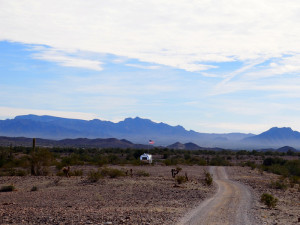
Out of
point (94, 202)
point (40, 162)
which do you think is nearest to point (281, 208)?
point (94, 202)

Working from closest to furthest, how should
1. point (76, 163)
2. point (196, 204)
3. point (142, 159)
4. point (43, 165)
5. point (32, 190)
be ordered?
point (196, 204) < point (32, 190) < point (43, 165) < point (76, 163) < point (142, 159)

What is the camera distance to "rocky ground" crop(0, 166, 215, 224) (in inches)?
711

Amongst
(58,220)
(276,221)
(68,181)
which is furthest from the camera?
(68,181)

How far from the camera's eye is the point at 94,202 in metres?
24.1

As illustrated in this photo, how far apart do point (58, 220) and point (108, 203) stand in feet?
21.0

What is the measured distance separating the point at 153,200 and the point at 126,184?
8.94m

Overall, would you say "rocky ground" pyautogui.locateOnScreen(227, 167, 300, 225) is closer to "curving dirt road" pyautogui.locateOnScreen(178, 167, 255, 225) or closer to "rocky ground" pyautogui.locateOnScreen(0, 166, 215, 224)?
"curving dirt road" pyautogui.locateOnScreen(178, 167, 255, 225)

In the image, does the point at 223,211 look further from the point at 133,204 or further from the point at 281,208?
the point at 133,204

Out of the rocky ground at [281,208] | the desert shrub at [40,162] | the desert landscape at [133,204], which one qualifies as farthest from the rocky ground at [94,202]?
the desert shrub at [40,162]

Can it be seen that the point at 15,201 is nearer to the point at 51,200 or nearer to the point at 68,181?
the point at 51,200

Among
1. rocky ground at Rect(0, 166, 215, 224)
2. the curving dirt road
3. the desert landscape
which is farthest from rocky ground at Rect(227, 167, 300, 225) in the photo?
rocky ground at Rect(0, 166, 215, 224)

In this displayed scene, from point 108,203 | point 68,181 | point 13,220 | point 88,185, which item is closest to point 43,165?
point 68,181

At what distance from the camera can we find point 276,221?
18.9 m

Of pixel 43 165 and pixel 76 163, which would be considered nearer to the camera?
pixel 43 165
